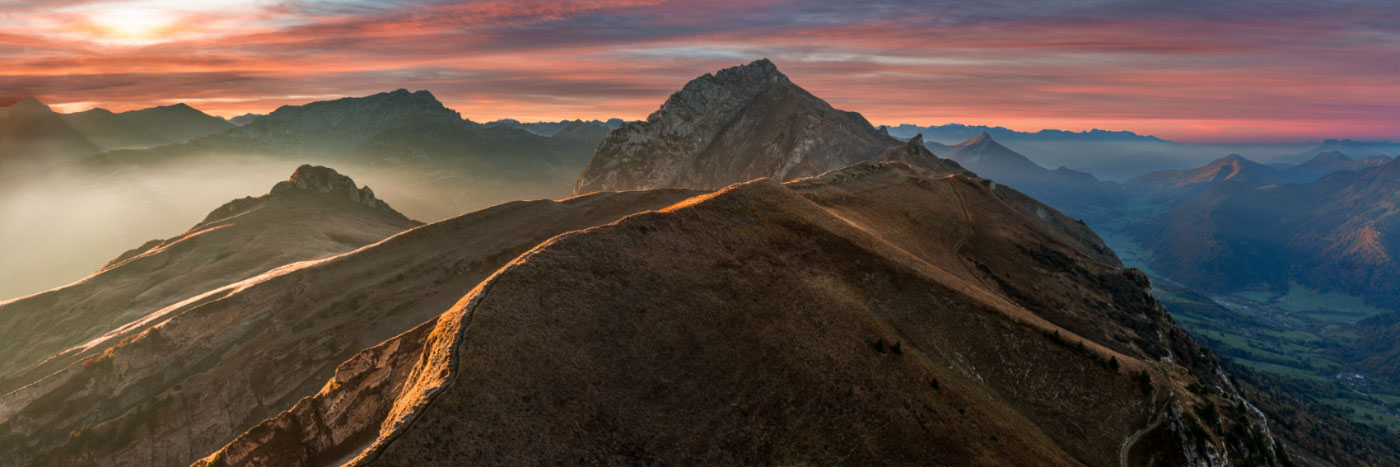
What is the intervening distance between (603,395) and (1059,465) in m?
38.5

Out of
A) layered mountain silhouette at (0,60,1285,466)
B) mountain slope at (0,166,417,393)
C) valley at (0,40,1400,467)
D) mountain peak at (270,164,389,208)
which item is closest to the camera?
layered mountain silhouette at (0,60,1285,466)

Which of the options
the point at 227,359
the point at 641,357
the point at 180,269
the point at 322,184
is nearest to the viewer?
the point at 641,357

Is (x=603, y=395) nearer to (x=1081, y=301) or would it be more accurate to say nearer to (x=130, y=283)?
(x=1081, y=301)

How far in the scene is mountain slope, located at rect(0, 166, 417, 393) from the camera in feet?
316

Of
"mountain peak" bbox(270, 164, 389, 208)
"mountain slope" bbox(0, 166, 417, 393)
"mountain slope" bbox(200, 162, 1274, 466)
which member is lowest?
"mountain slope" bbox(0, 166, 417, 393)

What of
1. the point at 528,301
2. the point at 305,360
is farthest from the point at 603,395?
the point at 305,360

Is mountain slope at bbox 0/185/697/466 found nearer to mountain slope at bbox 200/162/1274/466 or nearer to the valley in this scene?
the valley

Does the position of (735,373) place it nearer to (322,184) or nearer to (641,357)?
(641,357)

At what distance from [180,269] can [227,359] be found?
66691 millimetres

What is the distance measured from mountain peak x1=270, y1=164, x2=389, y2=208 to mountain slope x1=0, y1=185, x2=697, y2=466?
Answer: 92.8 metres

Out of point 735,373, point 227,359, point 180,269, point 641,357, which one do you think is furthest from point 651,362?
point 180,269

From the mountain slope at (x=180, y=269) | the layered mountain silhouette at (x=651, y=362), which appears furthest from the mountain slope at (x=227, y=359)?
the mountain slope at (x=180, y=269)

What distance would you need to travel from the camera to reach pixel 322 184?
184625 mm

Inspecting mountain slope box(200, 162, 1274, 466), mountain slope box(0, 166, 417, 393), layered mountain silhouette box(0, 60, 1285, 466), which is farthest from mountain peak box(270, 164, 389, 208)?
mountain slope box(200, 162, 1274, 466)
